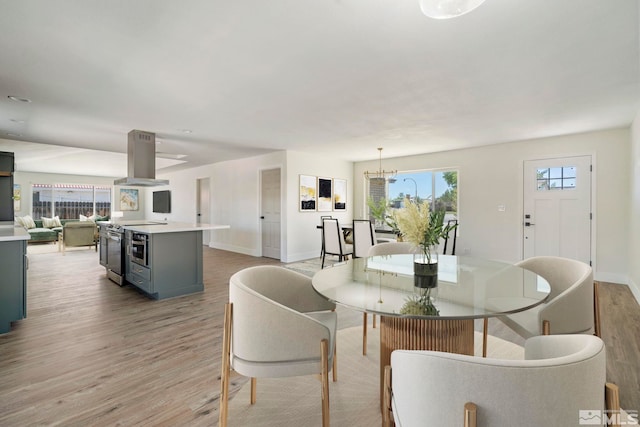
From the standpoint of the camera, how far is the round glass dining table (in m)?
1.29

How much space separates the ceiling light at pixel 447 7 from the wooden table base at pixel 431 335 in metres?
1.51

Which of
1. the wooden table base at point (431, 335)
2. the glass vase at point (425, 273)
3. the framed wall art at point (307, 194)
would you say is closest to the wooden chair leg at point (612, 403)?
the wooden table base at point (431, 335)

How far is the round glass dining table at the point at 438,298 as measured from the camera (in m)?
1.29

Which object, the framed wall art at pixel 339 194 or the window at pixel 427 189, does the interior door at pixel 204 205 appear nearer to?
the framed wall art at pixel 339 194

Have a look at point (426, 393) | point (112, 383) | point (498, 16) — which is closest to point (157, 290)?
point (112, 383)

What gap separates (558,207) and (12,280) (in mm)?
7116

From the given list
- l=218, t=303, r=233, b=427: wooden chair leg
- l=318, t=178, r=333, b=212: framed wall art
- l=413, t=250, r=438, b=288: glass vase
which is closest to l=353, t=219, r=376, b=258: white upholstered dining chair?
l=318, t=178, r=333, b=212: framed wall art

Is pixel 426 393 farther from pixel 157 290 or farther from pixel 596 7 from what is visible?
pixel 157 290

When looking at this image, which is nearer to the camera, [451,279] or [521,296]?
[521,296]

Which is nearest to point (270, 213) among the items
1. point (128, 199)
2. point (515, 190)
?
point (515, 190)

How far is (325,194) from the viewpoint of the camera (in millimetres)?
7160

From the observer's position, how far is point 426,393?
83 cm

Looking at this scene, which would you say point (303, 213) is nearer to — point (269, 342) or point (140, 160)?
point (140, 160)

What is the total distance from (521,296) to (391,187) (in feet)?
19.5
